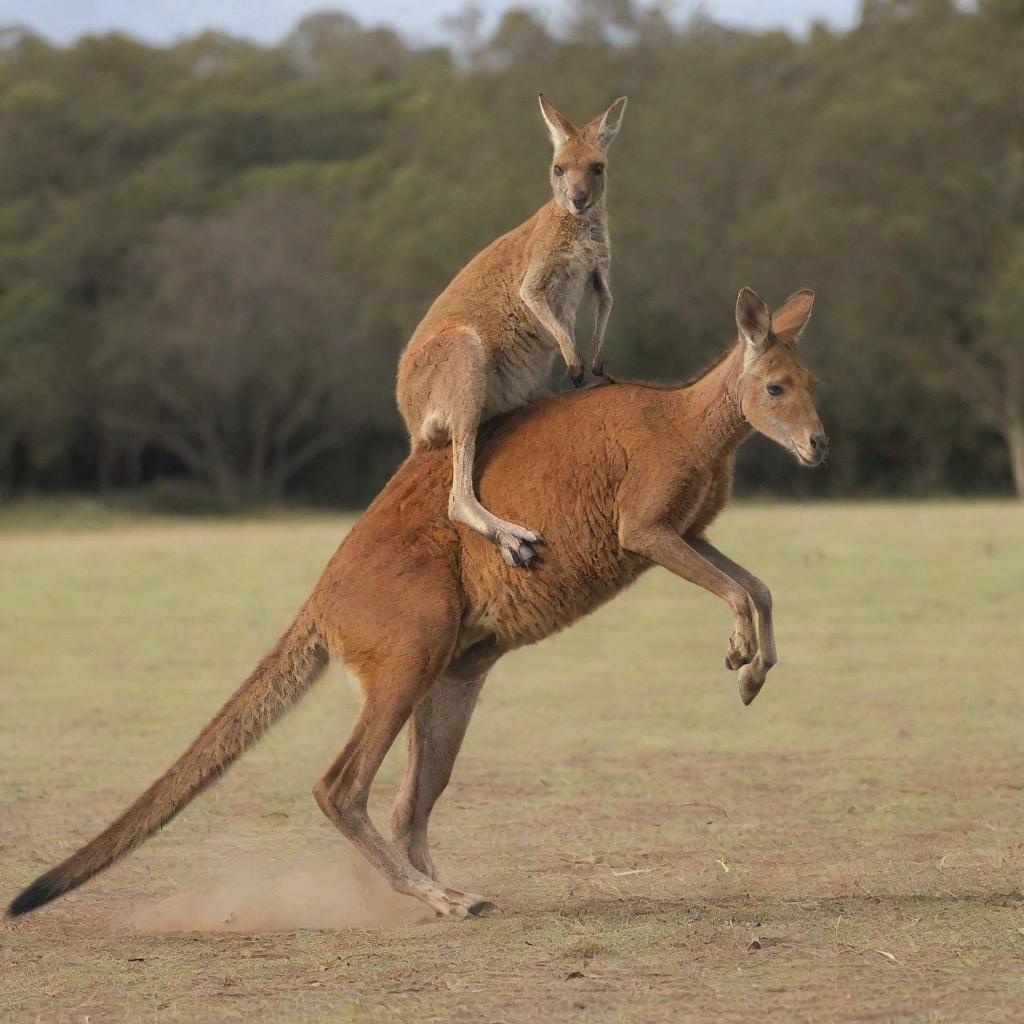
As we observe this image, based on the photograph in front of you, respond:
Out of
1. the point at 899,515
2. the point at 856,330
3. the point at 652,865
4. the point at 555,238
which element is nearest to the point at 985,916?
the point at 652,865

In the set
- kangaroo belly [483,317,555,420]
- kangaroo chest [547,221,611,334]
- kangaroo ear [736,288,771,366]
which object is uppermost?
kangaroo chest [547,221,611,334]

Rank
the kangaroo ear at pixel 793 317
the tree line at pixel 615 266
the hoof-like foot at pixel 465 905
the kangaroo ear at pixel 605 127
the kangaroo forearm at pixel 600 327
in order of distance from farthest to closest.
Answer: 1. the tree line at pixel 615 266
2. the kangaroo ear at pixel 605 127
3. the kangaroo forearm at pixel 600 327
4. the kangaroo ear at pixel 793 317
5. the hoof-like foot at pixel 465 905

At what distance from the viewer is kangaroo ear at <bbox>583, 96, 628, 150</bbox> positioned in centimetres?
723

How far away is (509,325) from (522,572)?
105 cm

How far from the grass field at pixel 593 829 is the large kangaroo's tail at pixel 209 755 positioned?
240mm

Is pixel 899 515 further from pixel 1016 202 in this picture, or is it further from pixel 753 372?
pixel 753 372

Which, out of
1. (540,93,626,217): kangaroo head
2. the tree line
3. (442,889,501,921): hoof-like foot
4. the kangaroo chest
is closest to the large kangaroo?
(442,889,501,921): hoof-like foot

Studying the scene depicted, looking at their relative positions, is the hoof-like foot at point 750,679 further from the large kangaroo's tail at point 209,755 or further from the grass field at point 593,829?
the large kangaroo's tail at point 209,755

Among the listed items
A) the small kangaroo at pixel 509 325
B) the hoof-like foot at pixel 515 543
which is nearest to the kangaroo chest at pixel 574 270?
the small kangaroo at pixel 509 325

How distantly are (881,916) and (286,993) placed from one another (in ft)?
6.64

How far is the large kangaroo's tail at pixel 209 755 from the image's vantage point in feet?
19.7

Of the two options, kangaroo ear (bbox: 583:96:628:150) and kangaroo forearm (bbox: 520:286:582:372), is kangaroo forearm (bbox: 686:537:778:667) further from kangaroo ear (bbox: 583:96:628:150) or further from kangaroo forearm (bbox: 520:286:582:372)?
kangaroo ear (bbox: 583:96:628:150)

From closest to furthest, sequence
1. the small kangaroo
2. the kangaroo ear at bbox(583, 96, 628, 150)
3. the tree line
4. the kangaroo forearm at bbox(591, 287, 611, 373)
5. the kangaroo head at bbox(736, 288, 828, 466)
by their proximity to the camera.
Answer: the kangaroo head at bbox(736, 288, 828, 466) → the small kangaroo → the kangaroo forearm at bbox(591, 287, 611, 373) → the kangaroo ear at bbox(583, 96, 628, 150) → the tree line

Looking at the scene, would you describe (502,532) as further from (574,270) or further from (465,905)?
(465,905)
